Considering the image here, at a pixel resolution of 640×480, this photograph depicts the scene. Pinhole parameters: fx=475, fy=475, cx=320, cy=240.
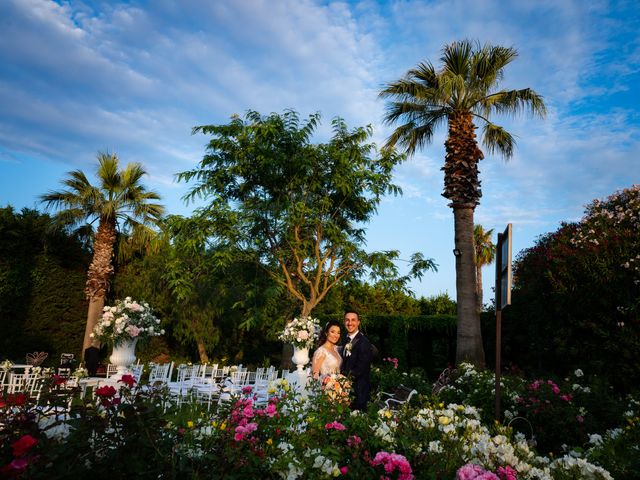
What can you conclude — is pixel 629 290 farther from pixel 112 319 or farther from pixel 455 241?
pixel 112 319

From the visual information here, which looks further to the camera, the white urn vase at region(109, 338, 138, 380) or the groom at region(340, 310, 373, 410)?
the white urn vase at region(109, 338, 138, 380)

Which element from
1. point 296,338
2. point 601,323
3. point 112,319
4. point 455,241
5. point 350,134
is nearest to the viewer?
point 112,319

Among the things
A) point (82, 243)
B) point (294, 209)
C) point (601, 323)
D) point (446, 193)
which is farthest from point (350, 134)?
point (82, 243)

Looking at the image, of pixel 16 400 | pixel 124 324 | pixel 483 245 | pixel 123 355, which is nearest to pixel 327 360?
pixel 16 400

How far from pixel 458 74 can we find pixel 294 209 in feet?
18.0

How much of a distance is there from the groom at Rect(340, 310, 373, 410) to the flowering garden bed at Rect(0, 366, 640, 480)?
4.42 feet

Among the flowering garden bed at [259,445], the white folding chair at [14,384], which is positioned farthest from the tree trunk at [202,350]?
the flowering garden bed at [259,445]

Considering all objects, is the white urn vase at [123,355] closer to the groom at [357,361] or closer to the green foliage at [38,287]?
the groom at [357,361]

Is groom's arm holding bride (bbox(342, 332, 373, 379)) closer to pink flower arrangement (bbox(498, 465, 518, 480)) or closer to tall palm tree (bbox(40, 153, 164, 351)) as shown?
pink flower arrangement (bbox(498, 465, 518, 480))

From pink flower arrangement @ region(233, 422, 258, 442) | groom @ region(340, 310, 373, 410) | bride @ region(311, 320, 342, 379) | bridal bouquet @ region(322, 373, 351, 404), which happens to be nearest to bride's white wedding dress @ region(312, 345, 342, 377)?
bride @ region(311, 320, 342, 379)

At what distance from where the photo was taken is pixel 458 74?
11.7 meters

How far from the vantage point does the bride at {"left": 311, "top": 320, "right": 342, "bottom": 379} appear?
17.8 ft

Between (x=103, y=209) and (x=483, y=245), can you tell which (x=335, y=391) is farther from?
(x=483, y=245)

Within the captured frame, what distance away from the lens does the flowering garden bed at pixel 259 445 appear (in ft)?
6.70
